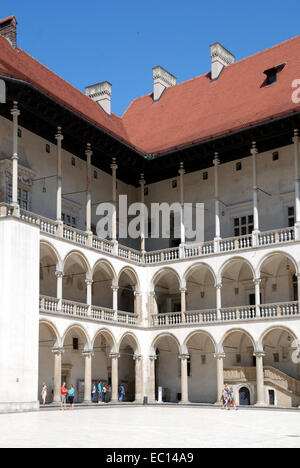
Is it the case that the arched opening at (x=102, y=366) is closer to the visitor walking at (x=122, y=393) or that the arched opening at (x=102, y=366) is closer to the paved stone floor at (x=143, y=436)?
the visitor walking at (x=122, y=393)

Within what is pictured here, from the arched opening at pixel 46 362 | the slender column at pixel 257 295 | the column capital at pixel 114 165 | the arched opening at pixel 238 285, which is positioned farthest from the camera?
the column capital at pixel 114 165

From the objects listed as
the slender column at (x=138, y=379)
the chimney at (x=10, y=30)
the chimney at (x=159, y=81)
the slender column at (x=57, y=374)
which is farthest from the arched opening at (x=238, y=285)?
the chimney at (x=10, y=30)

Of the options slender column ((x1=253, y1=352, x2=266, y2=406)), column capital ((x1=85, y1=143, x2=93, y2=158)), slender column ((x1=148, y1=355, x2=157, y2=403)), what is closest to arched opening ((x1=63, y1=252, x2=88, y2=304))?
slender column ((x1=148, y1=355, x2=157, y2=403))

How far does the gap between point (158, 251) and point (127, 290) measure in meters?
2.94

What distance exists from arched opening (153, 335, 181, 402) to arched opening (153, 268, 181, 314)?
160cm

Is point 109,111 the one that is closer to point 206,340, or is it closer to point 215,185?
point 215,185

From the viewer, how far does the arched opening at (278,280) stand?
95.5 ft

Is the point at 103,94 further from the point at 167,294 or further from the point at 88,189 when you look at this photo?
the point at 167,294

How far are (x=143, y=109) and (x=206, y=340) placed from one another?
547 inches

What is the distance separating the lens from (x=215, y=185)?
30.5 m

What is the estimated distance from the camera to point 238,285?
31.0 meters

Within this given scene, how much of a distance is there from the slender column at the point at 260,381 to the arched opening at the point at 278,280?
2813 mm
